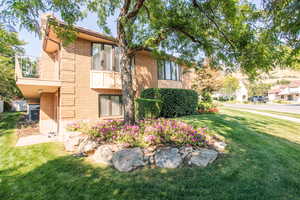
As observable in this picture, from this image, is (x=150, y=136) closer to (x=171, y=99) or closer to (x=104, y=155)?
(x=104, y=155)

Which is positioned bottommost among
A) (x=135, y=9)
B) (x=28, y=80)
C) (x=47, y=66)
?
(x=28, y=80)

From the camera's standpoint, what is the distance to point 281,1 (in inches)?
105

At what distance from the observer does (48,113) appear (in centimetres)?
983

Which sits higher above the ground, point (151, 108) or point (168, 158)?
point (151, 108)

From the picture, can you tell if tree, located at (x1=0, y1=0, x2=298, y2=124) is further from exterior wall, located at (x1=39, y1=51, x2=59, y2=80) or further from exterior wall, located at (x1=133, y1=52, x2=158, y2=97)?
exterior wall, located at (x1=39, y1=51, x2=59, y2=80)

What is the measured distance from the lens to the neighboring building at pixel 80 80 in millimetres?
7719

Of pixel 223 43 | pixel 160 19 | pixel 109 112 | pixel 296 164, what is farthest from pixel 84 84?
pixel 296 164

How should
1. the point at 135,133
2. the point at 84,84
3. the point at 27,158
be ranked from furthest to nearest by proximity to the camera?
the point at 84,84 → the point at 135,133 → the point at 27,158

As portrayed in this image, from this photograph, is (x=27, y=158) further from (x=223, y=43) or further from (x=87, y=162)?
(x=223, y=43)

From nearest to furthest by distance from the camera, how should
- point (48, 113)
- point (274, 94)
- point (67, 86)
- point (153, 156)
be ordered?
point (153, 156)
point (67, 86)
point (48, 113)
point (274, 94)

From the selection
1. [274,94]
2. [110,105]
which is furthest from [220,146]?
[274,94]

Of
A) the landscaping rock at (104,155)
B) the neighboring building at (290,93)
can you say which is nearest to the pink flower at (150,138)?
the landscaping rock at (104,155)

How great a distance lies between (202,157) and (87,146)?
4085 mm

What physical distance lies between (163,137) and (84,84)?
6477mm
